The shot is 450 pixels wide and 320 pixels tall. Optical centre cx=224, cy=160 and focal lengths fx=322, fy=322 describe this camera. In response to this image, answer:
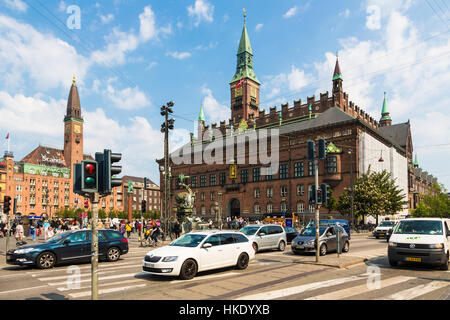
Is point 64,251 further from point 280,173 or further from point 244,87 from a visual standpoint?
point 244,87

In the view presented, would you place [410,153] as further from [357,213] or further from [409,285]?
[409,285]

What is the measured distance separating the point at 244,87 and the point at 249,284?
246ft

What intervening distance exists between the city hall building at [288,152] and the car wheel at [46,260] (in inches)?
1063

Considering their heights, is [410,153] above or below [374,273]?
above

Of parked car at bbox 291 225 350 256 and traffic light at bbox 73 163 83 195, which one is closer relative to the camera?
traffic light at bbox 73 163 83 195

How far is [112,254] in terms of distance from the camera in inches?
572

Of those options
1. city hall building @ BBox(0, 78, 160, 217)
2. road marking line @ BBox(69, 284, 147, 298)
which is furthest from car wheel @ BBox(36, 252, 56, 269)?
city hall building @ BBox(0, 78, 160, 217)

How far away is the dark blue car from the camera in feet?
40.4

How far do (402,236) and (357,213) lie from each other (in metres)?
33.6

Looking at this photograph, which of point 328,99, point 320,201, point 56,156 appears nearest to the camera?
point 320,201

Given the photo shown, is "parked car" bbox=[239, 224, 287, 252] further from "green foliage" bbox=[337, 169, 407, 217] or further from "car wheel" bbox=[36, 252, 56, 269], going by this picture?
"green foliage" bbox=[337, 169, 407, 217]

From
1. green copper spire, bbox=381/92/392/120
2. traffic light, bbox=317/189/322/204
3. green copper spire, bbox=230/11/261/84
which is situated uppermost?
green copper spire, bbox=230/11/261/84
